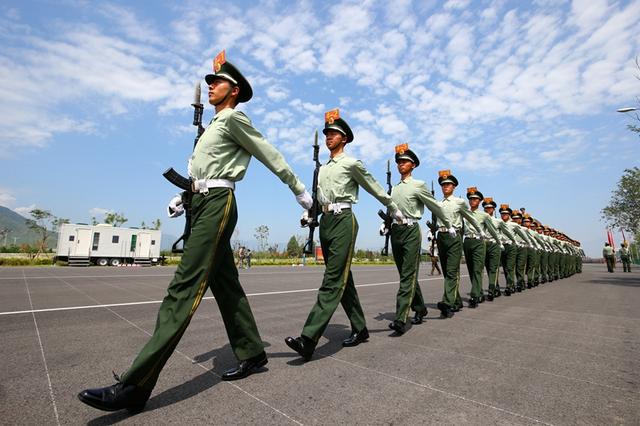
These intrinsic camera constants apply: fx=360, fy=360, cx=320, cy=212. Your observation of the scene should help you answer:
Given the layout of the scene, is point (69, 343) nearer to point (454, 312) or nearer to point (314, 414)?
point (314, 414)

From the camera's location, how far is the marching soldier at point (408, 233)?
4.54 m

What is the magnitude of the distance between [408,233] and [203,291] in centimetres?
301

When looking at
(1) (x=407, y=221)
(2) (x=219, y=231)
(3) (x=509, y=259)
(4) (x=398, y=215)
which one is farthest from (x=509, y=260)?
(2) (x=219, y=231)

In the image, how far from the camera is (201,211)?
8.45 ft

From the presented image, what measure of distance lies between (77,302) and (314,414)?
6.02 meters

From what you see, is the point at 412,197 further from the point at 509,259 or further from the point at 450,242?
the point at 509,259

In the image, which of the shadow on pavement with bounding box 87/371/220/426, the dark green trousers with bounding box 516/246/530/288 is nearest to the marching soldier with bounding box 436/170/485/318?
the shadow on pavement with bounding box 87/371/220/426

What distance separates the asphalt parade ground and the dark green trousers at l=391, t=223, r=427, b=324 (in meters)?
0.42

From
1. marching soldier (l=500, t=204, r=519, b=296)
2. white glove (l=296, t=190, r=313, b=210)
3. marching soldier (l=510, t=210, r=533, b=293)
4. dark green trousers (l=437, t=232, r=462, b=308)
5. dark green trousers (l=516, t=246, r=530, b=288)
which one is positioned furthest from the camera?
dark green trousers (l=516, t=246, r=530, b=288)

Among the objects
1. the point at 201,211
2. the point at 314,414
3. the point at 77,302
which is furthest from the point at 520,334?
the point at 77,302

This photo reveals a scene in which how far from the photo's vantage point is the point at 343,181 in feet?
12.3

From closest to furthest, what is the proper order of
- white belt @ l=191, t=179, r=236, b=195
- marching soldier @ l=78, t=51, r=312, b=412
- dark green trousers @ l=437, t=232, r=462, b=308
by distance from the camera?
marching soldier @ l=78, t=51, r=312, b=412
white belt @ l=191, t=179, r=236, b=195
dark green trousers @ l=437, t=232, r=462, b=308

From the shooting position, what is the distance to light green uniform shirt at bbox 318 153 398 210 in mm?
3738

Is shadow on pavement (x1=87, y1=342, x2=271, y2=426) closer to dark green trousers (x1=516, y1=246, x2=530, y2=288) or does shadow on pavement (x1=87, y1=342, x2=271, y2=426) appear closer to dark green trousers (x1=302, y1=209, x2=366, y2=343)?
dark green trousers (x1=302, y1=209, x2=366, y2=343)
